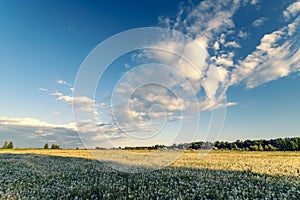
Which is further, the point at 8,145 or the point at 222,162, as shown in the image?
the point at 8,145

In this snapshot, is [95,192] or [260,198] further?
[95,192]

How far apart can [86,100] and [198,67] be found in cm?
746

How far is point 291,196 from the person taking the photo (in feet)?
22.3

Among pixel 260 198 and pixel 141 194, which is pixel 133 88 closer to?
pixel 141 194

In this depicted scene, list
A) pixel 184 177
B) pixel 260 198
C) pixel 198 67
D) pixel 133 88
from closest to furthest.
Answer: pixel 260 198 → pixel 184 177 → pixel 133 88 → pixel 198 67

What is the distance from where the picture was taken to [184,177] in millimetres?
10125

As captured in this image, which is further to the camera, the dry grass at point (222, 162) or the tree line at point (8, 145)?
the tree line at point (8, 145)

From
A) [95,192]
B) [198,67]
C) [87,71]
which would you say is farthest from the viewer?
[198,67]

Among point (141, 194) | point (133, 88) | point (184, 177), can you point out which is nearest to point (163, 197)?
point (141, 194)

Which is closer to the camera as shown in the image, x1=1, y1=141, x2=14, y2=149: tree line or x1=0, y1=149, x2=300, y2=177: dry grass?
x1=0, y1=149, x2=300, y2=177: dry grass

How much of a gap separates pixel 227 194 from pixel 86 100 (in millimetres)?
8895

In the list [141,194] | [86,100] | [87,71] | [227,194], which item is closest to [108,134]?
[86,100]

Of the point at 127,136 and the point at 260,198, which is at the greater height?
the point at 127,136

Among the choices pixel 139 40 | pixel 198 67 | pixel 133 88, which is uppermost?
pixel 139 40
